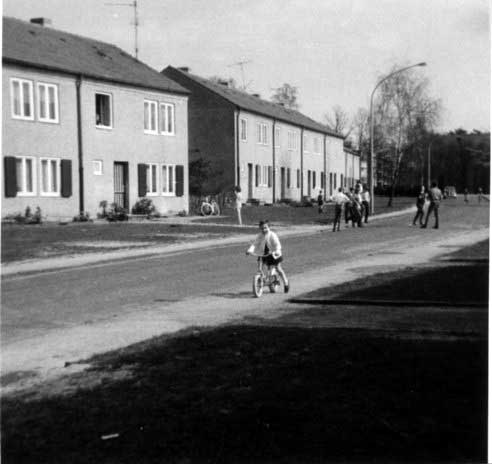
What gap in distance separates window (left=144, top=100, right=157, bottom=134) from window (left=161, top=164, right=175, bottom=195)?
1737mm

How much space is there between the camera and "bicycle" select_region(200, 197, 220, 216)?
831 inches

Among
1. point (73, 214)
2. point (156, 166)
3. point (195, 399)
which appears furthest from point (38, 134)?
point (195, 399)

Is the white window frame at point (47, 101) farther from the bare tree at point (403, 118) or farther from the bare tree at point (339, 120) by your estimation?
the bare tree at point (339, 120)

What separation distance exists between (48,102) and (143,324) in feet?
51.4

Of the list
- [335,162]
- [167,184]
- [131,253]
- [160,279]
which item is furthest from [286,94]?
[167,184]

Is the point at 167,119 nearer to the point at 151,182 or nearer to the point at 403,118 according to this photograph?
the point at 151,182

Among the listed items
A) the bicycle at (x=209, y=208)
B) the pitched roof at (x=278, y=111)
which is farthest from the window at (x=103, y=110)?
the pitched roof at (x=278, y=111)

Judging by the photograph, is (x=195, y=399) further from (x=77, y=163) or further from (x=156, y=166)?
(x=156, y=166)

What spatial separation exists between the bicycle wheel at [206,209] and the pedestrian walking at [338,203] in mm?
6208

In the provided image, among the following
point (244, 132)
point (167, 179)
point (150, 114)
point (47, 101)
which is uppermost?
point (150, 114)

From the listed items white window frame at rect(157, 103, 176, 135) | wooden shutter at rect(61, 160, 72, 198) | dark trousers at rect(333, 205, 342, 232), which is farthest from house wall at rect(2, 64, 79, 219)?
dark trousers at rect(333, 205, 342, 232)

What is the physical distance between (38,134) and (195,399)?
56.4ft

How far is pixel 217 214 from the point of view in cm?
2016

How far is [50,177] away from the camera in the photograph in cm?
2417
